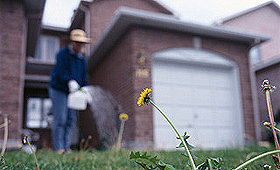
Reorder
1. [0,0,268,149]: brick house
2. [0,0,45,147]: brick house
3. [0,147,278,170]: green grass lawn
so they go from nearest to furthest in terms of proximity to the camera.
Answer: [0,147,278,170]: green grass lawn
[0,0,45,147]: brick house
[0,0,268,149]: brick house

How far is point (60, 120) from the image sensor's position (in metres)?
4.68

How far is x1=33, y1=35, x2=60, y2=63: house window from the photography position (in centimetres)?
1470

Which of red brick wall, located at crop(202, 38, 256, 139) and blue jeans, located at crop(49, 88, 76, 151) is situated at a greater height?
red brick wall, located at crop(202, 38, 256, 139)

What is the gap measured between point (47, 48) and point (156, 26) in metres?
8.91

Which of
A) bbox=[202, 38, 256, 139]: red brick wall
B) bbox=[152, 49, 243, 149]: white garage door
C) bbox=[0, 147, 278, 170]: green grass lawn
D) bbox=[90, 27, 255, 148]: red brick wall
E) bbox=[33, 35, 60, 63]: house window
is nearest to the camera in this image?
bbox=[0, 147, 278, 170]: green grass lawn

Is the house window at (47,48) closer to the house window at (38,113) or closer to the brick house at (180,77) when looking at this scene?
the house window at (38,113)

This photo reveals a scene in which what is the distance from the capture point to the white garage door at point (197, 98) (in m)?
7.50

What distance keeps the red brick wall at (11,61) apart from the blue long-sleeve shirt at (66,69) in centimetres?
176

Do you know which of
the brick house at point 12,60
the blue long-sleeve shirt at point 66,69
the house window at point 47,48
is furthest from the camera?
the house window at point 47,48

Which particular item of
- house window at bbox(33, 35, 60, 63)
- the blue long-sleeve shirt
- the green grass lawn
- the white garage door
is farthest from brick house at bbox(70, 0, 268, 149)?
house window at bbox(33, 35, 60, 63)

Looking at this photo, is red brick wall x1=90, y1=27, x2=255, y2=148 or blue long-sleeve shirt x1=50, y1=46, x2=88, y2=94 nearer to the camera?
blue long-sleeve shirt x1=50, y1=46, x2=88, y2=94

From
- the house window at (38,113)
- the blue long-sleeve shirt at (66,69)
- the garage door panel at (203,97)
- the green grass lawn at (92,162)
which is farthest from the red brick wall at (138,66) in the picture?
the house window at (38,113)

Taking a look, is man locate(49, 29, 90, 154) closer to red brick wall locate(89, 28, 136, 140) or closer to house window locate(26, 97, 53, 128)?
red brick wall locate(89, 28, 136, 140)

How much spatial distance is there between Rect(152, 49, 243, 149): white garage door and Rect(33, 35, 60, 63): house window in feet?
27.4
